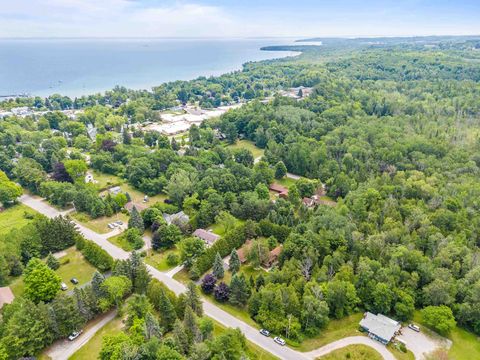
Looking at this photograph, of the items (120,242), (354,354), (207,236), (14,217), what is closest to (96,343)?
(120,242)

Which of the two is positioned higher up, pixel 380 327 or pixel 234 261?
Result: pixel 234 261

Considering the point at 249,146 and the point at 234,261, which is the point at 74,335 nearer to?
the point at 234,261

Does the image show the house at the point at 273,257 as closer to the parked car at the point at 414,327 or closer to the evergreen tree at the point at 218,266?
the evergreen tree at the point at 218,266

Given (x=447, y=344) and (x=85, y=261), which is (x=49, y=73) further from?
(x=447, y=344)

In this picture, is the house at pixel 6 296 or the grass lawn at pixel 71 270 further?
the grass lawn at pixel 71 270

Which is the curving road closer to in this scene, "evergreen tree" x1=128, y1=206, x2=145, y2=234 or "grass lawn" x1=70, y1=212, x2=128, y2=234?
"evergreen tree" x1=128, y1=206, x2=145, y2=234

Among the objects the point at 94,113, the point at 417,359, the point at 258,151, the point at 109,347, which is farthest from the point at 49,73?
the point at 417,359

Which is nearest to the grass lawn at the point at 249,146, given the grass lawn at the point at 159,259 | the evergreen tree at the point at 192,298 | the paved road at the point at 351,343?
the grass lawn at the point at 159,259
